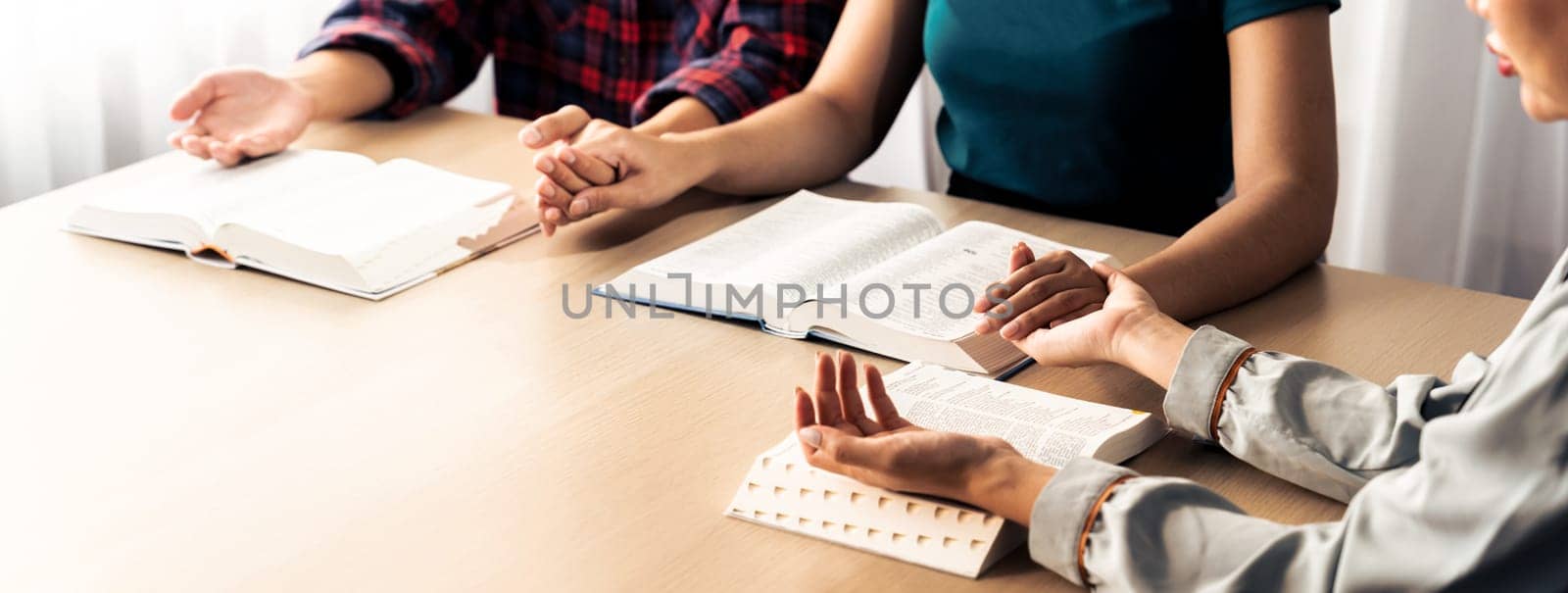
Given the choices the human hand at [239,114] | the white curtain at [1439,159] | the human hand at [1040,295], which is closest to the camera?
the human hand at [1040,295]

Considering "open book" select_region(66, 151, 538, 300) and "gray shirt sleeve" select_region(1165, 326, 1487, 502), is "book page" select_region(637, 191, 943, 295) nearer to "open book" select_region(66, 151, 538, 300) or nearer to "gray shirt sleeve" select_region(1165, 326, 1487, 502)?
"open book" select_region(66, 151, 538, 300)

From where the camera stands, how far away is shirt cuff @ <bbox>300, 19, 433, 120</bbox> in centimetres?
173

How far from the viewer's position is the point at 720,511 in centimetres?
89

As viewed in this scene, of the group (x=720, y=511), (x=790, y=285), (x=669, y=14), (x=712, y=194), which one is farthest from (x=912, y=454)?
(x=669, y=14)

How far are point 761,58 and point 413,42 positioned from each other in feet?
1.45

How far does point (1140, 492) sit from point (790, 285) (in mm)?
439

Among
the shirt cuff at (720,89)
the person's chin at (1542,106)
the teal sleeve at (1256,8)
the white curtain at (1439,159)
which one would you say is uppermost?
the person's chin at (1542,106)

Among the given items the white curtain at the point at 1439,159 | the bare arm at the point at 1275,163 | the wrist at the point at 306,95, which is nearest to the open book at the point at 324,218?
the wrist at the point at 306,95

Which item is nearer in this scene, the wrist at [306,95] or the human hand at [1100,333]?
the human hand at [1100,333]

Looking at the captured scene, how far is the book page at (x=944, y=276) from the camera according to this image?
1.10 m

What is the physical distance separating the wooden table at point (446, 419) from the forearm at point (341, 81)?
35 centimetres

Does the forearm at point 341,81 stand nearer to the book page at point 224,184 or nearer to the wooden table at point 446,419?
the book page at point 224,184

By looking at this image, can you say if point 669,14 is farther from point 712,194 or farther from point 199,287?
point 199,287

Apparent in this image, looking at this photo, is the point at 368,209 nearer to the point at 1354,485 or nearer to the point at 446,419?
the point at 446,419
